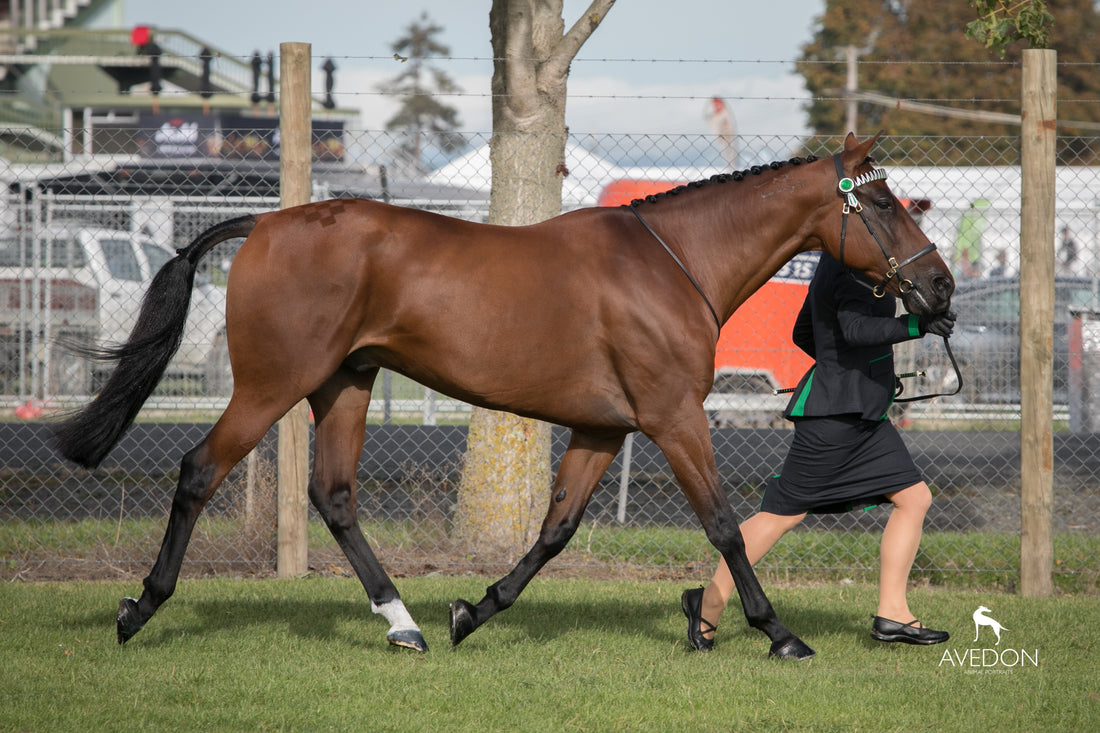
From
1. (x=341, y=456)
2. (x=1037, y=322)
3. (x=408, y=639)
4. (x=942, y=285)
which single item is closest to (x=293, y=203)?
(x=341, y=456)

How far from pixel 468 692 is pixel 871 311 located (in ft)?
7.47

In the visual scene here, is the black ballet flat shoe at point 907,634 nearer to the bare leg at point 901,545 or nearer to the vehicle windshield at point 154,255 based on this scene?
the bare leg at point 901,545

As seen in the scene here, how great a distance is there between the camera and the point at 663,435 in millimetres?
4129

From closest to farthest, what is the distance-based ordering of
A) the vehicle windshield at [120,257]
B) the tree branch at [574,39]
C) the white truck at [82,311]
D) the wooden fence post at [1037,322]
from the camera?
the wooden fence post at [1037,322] < the tree branch at [574,39] < the white truck at [82,311] < the vehicle windshield at [120,257]

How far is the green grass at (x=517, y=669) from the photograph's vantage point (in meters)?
3.45

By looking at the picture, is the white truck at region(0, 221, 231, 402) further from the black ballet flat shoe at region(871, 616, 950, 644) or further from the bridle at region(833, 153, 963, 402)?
the black ballet flat shoe at region(871, 616, 950, 644)

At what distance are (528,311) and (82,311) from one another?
7682mm

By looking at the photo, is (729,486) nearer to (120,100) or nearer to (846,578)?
(846,578)

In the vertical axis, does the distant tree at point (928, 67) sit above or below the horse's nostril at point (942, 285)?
above

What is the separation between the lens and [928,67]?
31.3m

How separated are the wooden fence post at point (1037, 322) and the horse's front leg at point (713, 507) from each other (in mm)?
2146

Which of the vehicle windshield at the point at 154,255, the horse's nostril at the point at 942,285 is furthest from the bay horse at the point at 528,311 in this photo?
the vehicle windshield at the point at 154,255

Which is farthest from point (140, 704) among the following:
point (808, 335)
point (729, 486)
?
point (729, 486)

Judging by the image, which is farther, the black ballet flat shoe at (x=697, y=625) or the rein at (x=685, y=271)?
the black ballet flat shoe at (x=697, y=625)
